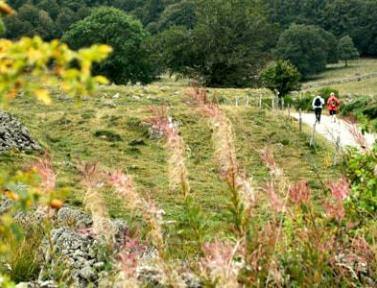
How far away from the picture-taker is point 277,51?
95812mm

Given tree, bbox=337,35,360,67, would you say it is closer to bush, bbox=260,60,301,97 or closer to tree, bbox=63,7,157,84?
tree, bbox=63,7,157,84

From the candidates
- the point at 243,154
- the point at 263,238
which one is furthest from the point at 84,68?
the point at 243,154

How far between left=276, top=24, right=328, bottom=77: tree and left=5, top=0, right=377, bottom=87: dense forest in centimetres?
15

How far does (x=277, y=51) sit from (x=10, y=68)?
9510 cm

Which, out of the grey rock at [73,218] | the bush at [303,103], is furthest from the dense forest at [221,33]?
the grey rock at [73,218]

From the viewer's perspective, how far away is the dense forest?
64438 mm

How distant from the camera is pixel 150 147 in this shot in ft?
76.6

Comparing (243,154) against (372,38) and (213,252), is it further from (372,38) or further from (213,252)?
(372,38)

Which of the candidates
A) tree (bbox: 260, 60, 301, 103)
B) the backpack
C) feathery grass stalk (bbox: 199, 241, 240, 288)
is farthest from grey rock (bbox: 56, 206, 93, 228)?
tree (bbox: 260, 60, 301, 103)

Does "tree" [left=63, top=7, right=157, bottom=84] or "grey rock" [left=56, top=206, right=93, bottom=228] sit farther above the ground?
"grey rock" [left=56, top=206, right=93, bottom=228]

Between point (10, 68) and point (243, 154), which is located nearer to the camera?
point (10, 68)

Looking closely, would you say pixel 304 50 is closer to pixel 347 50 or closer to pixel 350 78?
A: pixel 347 50

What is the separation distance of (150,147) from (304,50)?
76134mm

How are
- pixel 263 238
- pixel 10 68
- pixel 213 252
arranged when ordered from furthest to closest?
pixel 263 238 < pixel 213 252 < pixel 10 68
